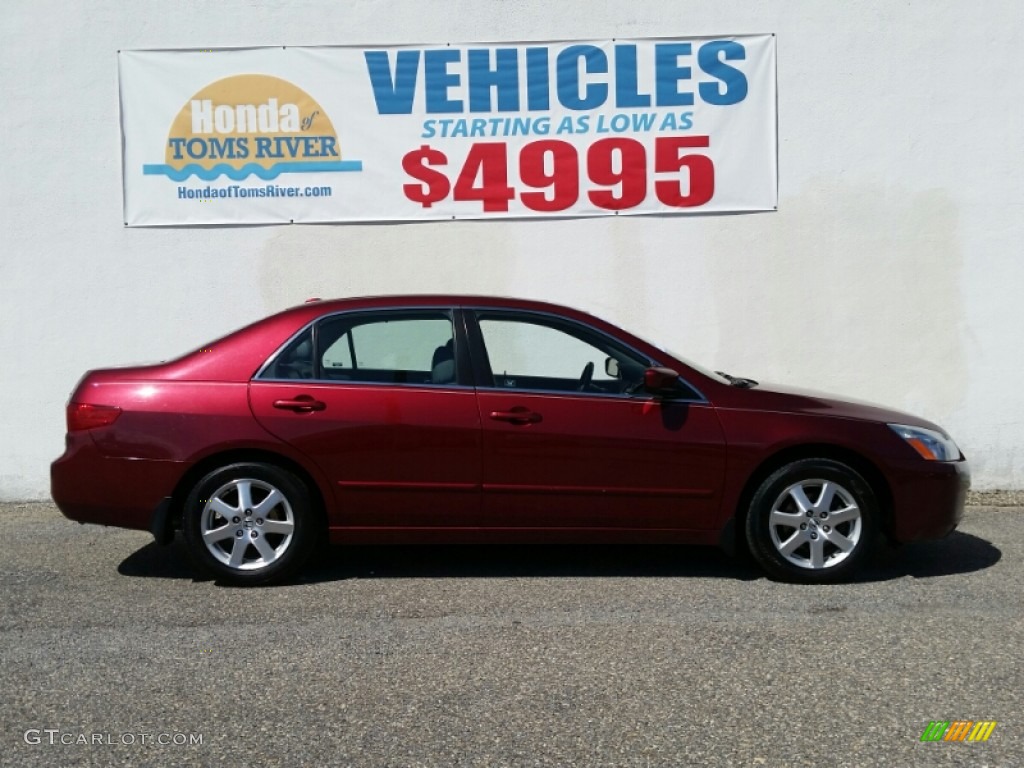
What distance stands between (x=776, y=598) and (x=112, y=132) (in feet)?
19.6

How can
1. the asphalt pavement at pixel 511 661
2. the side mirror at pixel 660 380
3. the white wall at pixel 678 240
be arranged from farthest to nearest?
the white wall at pixel 678 240, the side mirror at pixel 660 380, the asphalt pavement at pixel 511 661

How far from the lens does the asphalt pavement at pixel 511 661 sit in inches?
153

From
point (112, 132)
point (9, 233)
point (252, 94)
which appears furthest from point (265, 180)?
point (9, 233)

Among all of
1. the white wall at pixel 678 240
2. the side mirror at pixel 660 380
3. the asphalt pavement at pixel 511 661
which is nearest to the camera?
the asphalt pavement at pixel 511 661

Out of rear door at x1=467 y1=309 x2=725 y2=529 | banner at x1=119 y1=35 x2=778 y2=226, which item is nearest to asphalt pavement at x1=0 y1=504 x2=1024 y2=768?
rear door at x1=467 y1=309 x2=725 y2=529

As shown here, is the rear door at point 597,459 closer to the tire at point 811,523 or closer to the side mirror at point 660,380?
the side mirror at point 660,380

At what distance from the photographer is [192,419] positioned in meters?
5.91

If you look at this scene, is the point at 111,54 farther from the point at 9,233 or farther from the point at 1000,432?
the point at 1000,432

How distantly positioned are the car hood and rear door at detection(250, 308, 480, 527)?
152cm

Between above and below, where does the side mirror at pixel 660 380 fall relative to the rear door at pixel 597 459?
above

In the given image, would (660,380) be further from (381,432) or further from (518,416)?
(381,432)

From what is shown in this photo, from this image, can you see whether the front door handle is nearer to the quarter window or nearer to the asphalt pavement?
the quarter window

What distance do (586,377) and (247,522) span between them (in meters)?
1.96

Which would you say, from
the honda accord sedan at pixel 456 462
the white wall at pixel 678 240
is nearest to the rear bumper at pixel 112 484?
the honda accord sedan at pixel 456 462
